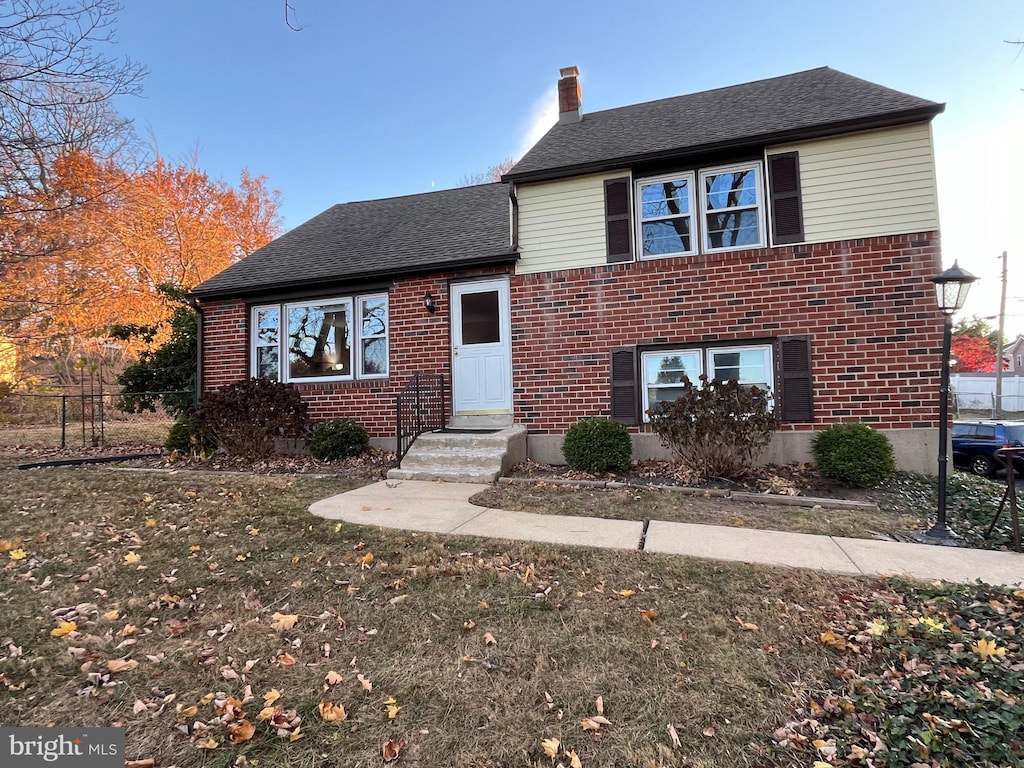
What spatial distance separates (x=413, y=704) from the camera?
2.07 meters

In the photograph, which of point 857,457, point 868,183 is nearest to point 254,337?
point 857,457

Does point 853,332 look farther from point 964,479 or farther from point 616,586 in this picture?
point 616,586

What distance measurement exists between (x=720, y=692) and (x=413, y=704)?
133 centimetres

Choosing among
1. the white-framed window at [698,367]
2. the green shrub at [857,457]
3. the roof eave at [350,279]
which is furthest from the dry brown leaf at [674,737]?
the roof eave at [350,279]

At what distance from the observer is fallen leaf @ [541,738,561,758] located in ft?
5.88

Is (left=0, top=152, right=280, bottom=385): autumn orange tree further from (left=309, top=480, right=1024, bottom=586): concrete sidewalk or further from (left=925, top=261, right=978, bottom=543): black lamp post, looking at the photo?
(left=925, top=261, right=978, bottom=543): black lamp post

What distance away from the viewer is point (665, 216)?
25.3 ft

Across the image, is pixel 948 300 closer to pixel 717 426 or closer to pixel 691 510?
pixel 717 426

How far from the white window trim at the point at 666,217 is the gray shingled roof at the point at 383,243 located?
2.11 meters

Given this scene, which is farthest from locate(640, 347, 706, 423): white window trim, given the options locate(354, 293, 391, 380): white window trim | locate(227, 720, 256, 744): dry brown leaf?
locate(227, 720, 256, 744): dry brown leaf

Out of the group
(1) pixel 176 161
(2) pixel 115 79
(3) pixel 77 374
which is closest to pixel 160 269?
(1) pixel 176 161

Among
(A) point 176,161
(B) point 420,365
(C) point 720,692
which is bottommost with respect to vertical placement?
(C) point 720,692

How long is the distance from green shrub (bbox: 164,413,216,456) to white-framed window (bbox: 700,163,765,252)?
29.1ft

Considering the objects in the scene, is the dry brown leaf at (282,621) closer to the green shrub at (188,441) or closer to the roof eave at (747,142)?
the green shrub at (188,441)
